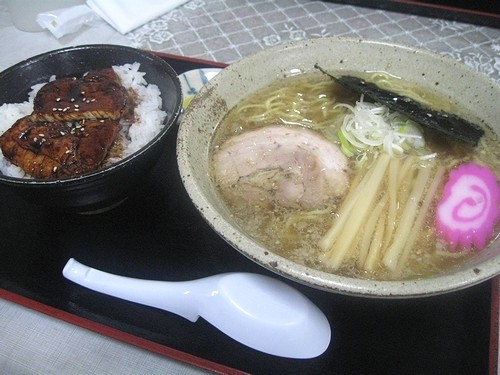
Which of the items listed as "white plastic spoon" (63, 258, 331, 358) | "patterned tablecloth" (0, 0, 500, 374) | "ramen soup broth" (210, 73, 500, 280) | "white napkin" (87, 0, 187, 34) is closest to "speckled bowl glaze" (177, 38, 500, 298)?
"ramen soup broth" (210, 73, 500, 280)

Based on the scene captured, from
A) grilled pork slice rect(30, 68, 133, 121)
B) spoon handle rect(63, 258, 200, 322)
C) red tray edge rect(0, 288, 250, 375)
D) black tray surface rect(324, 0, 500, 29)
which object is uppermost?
black tray surface rect(324, 0, 500, 29)

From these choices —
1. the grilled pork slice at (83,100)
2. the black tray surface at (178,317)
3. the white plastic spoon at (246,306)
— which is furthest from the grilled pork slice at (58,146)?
the white plastic spoon at (246,306)

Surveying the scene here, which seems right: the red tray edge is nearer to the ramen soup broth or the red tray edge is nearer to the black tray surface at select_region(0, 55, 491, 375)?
the black tray surface at select_region(0, 55, 491, 375)

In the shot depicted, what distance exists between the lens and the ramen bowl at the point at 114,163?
1.15 meters

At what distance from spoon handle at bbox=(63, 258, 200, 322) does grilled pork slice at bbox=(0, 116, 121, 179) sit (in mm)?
284

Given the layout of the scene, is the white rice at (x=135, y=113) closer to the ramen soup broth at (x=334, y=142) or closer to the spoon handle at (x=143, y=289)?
the ramen soup broth at (x=334, y=142)

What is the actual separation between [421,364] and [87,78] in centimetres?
131

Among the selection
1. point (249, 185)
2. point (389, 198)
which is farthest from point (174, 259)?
point (389, 198)

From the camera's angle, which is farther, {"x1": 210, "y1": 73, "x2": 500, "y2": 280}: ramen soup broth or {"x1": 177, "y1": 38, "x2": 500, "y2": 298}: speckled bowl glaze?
{"x1": 210, "y1": 73, "x2": 500, "y2": 280}: ramen soup broth

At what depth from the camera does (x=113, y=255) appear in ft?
4.20

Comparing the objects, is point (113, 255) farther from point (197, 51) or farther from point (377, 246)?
point (197, 51)

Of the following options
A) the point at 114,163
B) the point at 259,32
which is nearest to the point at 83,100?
the point at 114,163

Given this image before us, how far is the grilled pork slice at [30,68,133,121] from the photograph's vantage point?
1.33 meters

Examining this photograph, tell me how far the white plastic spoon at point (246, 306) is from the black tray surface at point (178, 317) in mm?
39
